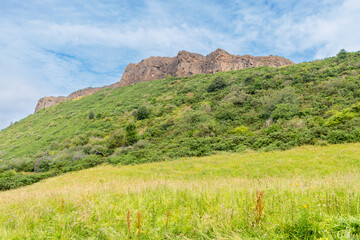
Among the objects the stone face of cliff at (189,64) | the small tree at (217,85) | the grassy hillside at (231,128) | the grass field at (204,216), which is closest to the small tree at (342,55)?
the grassy hillside at (231,128)

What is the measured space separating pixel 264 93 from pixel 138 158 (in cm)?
2275

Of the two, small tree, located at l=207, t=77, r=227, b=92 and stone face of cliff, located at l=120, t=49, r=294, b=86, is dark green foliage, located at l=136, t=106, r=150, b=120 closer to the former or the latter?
small tree, located at l=207, t=77, r=227, b=92

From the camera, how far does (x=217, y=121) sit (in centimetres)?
2548

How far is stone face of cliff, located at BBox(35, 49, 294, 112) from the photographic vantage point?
77812 millimetres

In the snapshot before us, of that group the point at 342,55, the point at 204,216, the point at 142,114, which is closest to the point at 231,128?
the point at 142,114

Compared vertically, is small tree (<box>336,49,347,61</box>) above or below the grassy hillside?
above

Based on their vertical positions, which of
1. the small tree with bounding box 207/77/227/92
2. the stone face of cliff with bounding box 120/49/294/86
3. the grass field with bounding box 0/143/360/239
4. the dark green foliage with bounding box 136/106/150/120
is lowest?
the grass field with bounding box 0/143/360/239

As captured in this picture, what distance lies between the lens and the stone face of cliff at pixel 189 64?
7781 centimetres

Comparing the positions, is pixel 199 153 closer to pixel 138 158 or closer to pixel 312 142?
pixel 138 158

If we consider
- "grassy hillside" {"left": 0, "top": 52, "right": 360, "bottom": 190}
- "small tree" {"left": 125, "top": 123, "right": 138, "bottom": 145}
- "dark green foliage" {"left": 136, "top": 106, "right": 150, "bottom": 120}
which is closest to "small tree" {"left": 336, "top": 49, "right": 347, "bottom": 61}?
"grassy hillside" {"left": 0, "top": 52, "right": 360, "bottom": 190}

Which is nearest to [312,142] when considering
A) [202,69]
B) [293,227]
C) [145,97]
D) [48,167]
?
[293,227]

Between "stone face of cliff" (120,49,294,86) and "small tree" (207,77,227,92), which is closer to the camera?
"small tree" (207,77,227,92)

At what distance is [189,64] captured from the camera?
83.5 metres

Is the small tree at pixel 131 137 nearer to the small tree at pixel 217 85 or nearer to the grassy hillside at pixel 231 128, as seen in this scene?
the grassy hillside at pixel 231 128
